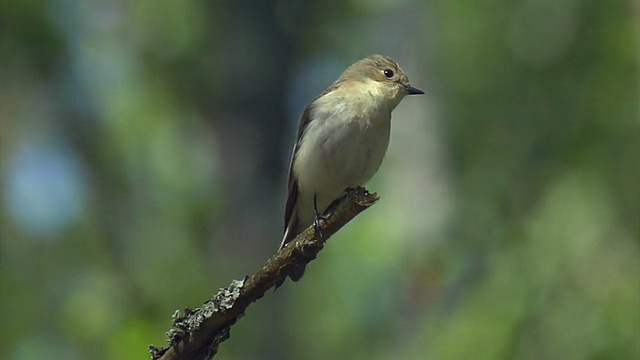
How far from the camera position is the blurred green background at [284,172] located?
21.0ft

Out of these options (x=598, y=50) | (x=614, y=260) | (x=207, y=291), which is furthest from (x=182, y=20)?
(x=614, y=260)

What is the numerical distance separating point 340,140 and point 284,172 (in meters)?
5.07

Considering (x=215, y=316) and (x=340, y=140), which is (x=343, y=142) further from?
(x=215, y=316)

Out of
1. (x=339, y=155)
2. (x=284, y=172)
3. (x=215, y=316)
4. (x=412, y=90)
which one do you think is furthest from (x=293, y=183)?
(x=284, y=172)

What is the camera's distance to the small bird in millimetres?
5730

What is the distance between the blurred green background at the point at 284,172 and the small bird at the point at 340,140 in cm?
114

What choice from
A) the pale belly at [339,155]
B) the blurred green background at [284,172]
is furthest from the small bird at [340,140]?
the blurred green background at [284,172]

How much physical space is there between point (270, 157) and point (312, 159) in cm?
506

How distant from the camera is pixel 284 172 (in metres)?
10.8

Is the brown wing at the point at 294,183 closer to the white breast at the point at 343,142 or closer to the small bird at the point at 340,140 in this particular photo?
the small bird at the point at 340,140

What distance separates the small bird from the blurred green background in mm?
1140

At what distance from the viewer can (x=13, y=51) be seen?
9.44 meters

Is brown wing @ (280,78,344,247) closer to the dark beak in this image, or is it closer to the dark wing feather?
the dark wing feather

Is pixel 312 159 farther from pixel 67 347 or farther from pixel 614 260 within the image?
pixel 67 347
